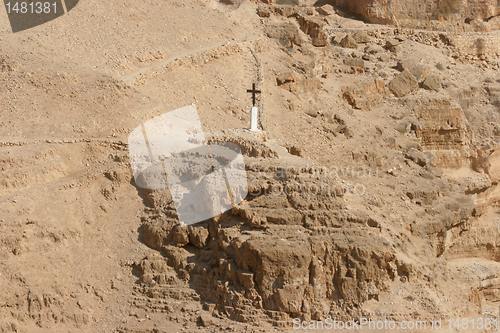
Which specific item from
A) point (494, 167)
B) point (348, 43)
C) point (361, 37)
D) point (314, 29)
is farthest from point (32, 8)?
point (494, 167)

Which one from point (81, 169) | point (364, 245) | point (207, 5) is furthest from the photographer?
point (207, 5)

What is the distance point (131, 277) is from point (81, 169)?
3.61 metres

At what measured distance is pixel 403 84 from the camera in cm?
2464

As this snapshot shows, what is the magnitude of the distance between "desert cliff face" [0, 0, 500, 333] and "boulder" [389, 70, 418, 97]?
275mm

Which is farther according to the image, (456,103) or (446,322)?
(456,103)

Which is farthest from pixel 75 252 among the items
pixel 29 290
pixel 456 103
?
pixel 456 103

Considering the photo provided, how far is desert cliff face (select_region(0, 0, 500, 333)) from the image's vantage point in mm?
13391

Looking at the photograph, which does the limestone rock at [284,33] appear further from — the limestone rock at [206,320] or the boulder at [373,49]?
the limestone rock at [206,320]

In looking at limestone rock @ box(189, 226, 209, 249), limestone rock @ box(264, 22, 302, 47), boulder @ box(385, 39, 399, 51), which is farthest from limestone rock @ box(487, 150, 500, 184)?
limestone rock @ box(189, 226, 209, 249)

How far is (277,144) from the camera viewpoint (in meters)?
17.1

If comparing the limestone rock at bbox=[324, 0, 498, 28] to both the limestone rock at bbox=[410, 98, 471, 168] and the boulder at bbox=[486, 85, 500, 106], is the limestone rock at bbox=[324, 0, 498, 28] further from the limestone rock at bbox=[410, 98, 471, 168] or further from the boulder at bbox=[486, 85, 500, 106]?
the limestone rock at bbox=[410, 98, 471, 168]

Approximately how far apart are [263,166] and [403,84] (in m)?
11.9

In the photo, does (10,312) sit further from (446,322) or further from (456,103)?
(456,103)

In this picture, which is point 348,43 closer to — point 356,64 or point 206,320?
point 356,64
